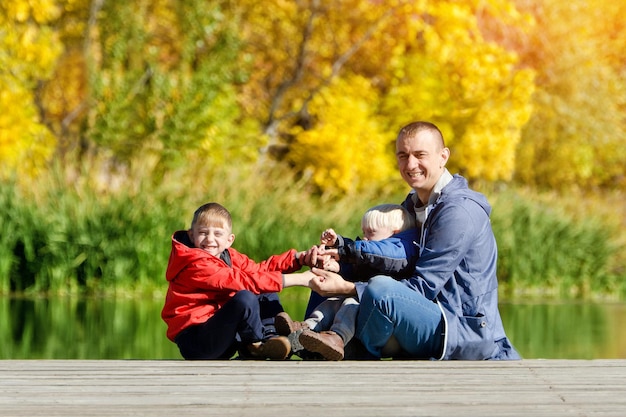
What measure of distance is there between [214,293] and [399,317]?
33.8 inches

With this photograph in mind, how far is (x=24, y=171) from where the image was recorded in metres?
13.6

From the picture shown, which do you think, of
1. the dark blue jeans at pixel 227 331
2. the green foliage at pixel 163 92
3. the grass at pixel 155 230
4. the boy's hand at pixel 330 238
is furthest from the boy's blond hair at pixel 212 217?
the green foliage at pixel 163 92

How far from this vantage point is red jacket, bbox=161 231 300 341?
501 cm

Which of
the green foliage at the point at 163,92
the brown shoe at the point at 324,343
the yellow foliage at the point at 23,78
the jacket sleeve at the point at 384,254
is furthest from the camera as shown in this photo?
the green foliage at the point at 163,92

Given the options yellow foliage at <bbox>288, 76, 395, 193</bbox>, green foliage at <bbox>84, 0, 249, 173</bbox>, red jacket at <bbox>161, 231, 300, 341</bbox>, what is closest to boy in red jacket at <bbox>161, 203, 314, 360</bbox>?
red jacket at <bbox>161, 231, 300, 341</bbox>

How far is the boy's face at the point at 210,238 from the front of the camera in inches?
201

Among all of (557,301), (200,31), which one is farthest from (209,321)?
(200,31)

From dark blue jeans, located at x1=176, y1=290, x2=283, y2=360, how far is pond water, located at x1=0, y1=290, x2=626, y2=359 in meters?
3.07

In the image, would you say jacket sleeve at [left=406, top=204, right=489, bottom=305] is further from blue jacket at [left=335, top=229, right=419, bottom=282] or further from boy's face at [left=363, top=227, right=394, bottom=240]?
boy's face at [left=363, top=227, right=394, bottom=240]

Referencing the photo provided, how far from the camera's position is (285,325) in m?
4.90

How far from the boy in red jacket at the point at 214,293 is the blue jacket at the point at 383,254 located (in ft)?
0.65

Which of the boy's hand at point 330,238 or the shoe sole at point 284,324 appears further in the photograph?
the boy's hand at point 330,238

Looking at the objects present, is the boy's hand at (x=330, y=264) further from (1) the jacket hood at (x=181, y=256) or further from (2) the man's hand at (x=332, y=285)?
(1) the jacket hood at (x=181, y=256)

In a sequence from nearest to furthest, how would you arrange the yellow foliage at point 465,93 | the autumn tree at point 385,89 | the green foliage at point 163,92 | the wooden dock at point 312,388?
1. the wooden dock at point 312,388
2. the green foliage at point 163,92
3. the autumn tree at point 385,89
4. the yellow foliage at point 465,93
